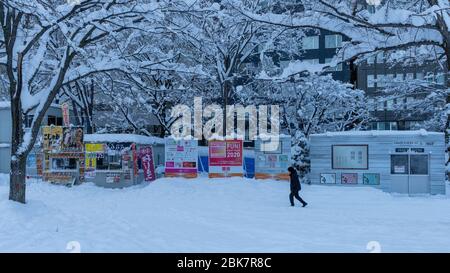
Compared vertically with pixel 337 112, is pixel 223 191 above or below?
below

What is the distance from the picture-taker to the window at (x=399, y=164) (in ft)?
66.9

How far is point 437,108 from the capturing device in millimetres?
24281

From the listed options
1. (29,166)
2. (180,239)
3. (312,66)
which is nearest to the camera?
(180,239)

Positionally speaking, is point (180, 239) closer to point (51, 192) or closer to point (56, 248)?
point (56, 248)

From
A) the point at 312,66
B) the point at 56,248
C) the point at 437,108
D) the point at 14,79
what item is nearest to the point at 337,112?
the point at 437,108

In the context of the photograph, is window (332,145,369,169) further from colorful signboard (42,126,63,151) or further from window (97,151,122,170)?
colorful signboard (42,126,63,151)

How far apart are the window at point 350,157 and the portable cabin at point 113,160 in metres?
10.1

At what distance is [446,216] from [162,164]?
749 inches

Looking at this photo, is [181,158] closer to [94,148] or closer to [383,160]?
[94,148]

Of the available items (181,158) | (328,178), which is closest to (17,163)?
(181,158)

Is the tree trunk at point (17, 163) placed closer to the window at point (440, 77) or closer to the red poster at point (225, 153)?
the red poster at point (225, 153)

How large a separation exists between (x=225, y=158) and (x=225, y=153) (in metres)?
0.25

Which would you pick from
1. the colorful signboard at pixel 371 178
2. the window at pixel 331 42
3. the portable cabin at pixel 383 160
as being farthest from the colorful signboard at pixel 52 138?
the window at pixel 331 42

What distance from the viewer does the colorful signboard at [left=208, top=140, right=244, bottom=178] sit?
22.6 m
